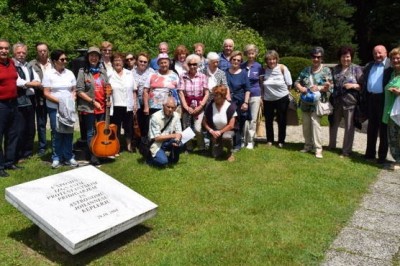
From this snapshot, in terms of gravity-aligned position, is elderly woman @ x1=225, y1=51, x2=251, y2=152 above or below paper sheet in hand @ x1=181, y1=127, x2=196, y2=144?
above

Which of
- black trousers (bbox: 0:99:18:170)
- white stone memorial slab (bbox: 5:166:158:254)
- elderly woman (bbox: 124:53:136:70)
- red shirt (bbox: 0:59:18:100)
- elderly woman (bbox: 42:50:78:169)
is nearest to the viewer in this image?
white stone memorial slab (bbox: 5:166:158:254)

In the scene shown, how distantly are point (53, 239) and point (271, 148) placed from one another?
15.8ft

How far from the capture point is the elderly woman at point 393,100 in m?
6.89

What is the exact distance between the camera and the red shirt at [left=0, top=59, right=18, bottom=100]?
6172 mm

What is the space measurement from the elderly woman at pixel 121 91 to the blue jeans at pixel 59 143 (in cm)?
80

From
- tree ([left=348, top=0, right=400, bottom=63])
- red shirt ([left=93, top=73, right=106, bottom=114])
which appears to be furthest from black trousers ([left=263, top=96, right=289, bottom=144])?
tree ([left=348, top=0, right=400, bottom=63])

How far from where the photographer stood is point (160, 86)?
24.3 ft

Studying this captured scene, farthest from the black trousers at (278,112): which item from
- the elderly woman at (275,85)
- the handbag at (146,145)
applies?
the handbag at (146,145)

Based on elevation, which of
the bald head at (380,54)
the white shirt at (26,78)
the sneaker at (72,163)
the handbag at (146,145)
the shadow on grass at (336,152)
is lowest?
the shadow on grass at (336,152)

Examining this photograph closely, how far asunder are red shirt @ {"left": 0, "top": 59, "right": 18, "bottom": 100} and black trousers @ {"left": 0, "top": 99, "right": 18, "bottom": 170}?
0.36 ft

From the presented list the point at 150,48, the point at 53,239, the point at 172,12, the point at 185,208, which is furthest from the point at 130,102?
the point at 172,12

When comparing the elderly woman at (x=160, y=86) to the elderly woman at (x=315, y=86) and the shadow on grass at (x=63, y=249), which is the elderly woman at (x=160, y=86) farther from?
the shadow on grass at (x=63, y=249)

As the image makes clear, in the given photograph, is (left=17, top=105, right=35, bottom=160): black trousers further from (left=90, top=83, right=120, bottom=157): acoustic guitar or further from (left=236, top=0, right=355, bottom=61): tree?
(left=236, top=0, right=355, bottom=61): tree

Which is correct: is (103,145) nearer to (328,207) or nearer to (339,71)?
(328,207)
